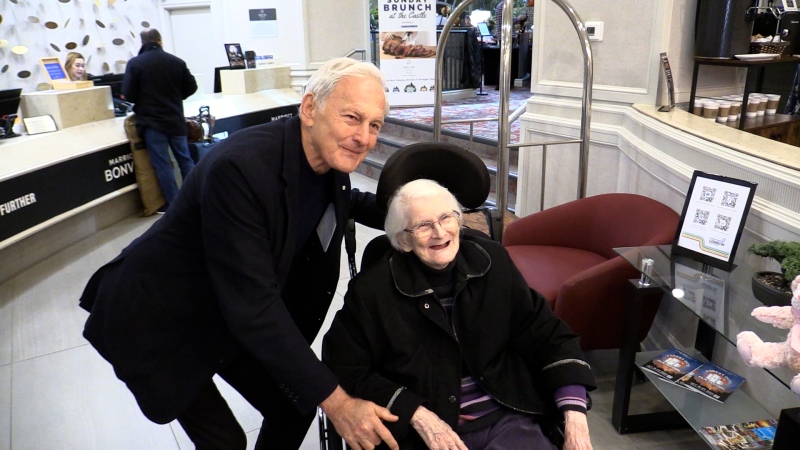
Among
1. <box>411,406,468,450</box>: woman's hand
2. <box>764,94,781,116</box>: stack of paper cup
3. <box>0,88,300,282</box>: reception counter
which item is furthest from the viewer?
<box>0,88,300,282</box>: reception counter

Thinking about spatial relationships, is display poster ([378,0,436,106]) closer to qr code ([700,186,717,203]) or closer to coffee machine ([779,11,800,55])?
coffee machine ([779,11,800,55])

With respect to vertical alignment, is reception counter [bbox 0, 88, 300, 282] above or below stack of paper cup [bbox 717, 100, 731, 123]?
below

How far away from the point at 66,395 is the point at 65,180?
2155 mm

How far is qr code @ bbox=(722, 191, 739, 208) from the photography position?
192 centimetres

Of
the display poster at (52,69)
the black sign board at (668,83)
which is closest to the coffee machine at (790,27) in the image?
the black sign board at (668,83)

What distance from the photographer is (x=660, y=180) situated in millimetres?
2742

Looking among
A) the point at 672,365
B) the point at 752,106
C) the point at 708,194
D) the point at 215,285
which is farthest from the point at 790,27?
the point at 215,285

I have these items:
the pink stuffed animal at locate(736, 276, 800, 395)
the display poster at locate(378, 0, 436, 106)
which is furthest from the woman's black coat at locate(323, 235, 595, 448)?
the display poster at locate(378, 0, 436, 106)

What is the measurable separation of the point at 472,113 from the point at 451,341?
19.9ft

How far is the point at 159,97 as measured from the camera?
15.7 feet

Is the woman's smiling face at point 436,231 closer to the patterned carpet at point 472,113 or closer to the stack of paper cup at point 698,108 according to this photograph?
the stack of paper cup at point 698,108

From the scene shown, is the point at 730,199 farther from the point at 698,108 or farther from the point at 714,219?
the point at 698,108

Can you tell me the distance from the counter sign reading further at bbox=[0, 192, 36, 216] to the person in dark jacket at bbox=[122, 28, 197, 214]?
953 mm

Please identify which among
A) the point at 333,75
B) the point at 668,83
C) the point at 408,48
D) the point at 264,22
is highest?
the point at 264,22
